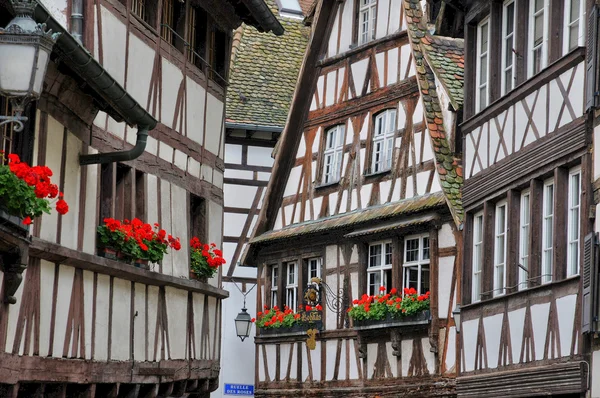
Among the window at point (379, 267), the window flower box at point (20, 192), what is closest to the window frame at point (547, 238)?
the window flower box at point (20, 192)

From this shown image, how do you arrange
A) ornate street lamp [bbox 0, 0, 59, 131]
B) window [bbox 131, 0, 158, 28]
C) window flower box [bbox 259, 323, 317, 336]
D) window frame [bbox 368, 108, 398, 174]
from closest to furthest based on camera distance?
ornate street lamp [bbox 0, 0, 59, 131] → window [bbox 131, 0, 158, 28] → window frame [bbox 368, 108, 398, 174] → window flower box [bbox 259, 323, 317, 336]

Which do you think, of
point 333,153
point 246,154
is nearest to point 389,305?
point 333,153

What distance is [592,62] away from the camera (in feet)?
53.5

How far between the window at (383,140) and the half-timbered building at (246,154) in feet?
18.9

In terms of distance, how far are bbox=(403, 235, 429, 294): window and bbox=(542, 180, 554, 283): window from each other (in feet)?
25.3

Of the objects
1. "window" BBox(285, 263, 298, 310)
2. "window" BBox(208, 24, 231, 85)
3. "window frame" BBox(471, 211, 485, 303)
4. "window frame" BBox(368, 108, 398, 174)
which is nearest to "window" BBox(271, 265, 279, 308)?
"window" BBox(285, 263, 298, 310)

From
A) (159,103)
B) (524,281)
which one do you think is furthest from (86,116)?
(524,281)

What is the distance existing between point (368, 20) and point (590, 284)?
1362 centimetres

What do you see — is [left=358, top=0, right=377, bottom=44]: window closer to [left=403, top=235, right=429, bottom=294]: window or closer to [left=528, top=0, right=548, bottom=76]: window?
[left=403, top=235, right=429, bottom=294]: window

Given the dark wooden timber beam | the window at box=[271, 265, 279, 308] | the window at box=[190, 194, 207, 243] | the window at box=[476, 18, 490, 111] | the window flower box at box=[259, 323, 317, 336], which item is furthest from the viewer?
the window at box=[271, 265, 279, 308]

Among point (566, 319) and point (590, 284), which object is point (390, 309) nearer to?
point (566, 319)

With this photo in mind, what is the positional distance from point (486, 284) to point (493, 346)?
831 millimetres

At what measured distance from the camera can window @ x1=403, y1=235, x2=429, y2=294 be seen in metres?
26.1

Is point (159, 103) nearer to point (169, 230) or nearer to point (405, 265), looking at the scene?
point (169, 230)
